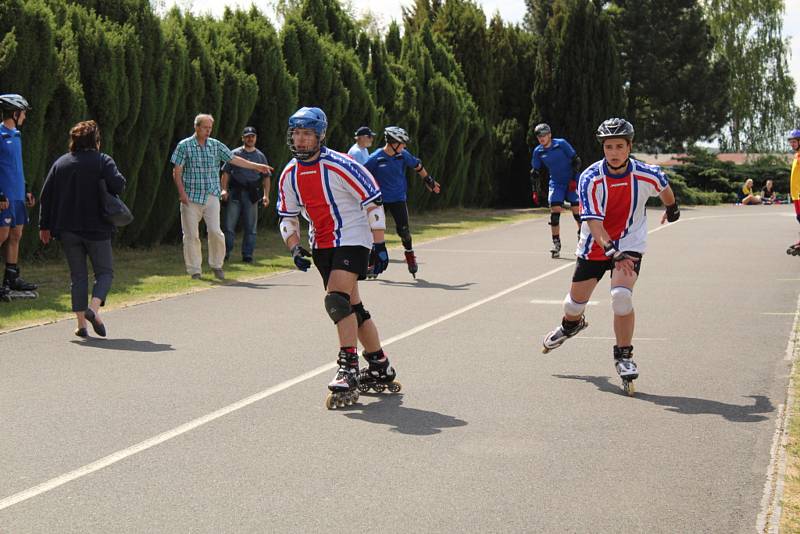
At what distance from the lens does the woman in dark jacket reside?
35.3ft

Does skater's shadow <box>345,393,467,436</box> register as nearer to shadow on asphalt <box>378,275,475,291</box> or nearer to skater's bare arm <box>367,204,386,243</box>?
skater's bare arm <box>367,204,386,243</box>

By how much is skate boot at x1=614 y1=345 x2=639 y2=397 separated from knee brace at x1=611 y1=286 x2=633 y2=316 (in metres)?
0.25

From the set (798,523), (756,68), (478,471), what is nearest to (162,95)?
(478,471)

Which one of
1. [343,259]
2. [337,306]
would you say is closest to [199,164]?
[343,259]

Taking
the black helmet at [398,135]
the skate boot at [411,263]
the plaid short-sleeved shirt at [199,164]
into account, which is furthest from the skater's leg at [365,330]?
the plaid short-sleeved shirt at [199,164]

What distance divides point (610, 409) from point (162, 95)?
13123 mm

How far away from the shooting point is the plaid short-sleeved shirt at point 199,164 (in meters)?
15.5

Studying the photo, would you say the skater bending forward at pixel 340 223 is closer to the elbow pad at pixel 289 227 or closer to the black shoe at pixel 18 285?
the elbow pad at pixel 289 227

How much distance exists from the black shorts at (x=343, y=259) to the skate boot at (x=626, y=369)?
1827 mm

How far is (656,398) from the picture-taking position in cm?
813

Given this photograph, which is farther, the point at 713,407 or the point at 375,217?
the point at 375,217

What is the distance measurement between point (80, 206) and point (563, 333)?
4430mm

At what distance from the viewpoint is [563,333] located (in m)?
9.37

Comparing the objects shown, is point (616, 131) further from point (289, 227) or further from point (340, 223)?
point (289, 227)
